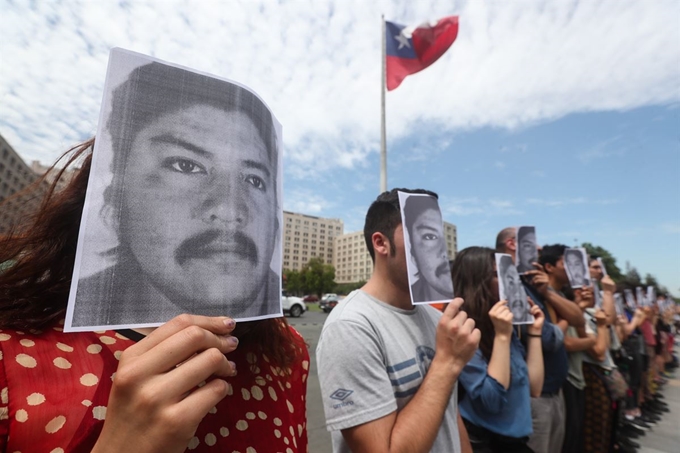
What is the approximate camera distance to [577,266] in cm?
379

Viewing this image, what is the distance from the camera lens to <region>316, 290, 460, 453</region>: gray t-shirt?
1.33 meters

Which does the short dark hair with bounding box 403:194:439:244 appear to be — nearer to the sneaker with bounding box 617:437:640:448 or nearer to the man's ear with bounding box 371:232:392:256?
the man's ear with bounding box 371:232:392:256

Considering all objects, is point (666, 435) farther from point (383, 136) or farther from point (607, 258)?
point (607, 258)

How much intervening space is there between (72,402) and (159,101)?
57 centimetres

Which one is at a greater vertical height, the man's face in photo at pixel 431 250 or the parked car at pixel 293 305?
the man's face in photo at pixel 431 250

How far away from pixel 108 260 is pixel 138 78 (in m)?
0.36

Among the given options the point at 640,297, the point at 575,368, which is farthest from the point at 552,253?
the point at 640,297

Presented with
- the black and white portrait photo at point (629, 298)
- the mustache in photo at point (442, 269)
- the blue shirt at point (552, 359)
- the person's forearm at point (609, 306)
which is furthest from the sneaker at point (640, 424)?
the mustache in photo at point (442, 269)

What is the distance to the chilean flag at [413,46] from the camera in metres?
7.88

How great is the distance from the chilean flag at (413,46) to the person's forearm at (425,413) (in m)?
7.73

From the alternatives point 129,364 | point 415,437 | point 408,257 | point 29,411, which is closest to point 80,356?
point 29,411

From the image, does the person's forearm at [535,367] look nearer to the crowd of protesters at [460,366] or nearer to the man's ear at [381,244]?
the crowd of protesters at [460,366]

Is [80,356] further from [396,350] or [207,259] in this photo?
[396,350]

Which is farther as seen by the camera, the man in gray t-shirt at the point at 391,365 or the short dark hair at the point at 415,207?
the short dark hair at the point at 415,207
